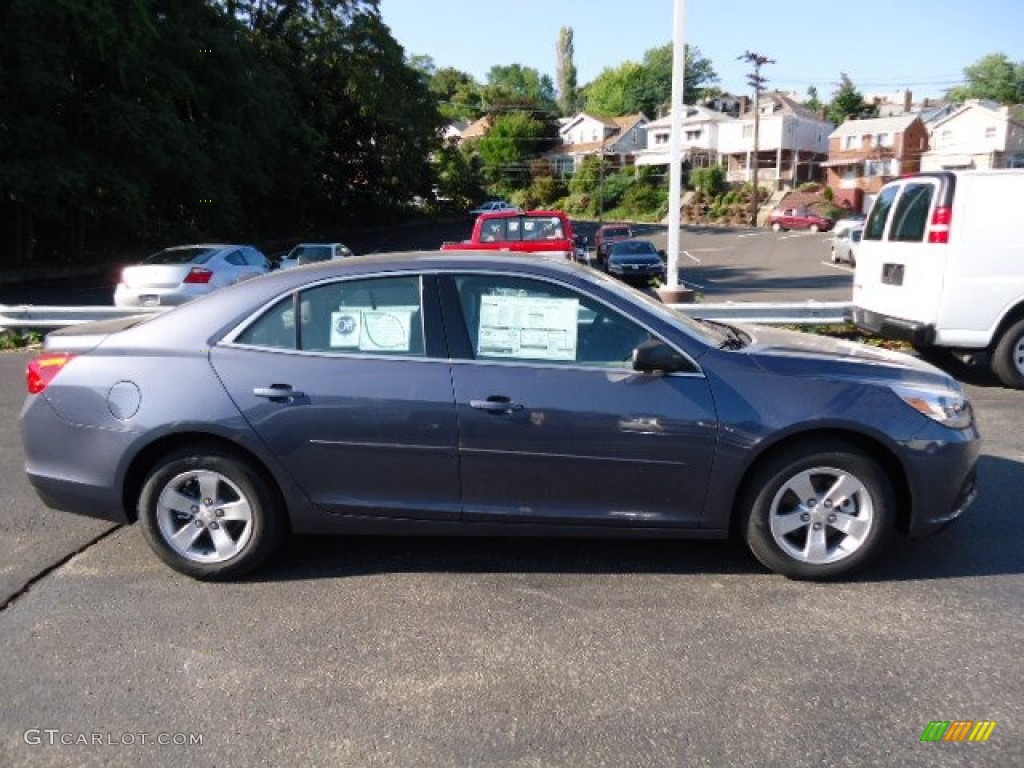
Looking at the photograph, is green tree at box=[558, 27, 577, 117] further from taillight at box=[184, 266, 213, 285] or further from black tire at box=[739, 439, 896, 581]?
black tire at box=[739, 439, 896, 581]

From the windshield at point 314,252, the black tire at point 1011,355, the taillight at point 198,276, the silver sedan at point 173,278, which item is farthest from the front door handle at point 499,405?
the windshield at point 314,252

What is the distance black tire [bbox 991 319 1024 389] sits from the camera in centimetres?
761

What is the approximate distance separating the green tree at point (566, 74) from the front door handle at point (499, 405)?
454 ft

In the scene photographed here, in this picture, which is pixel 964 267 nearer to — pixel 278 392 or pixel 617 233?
pixel 278 392

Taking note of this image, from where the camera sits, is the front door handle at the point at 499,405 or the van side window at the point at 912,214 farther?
the van side window at the point at 912,214

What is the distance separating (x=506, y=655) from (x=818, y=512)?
5.27 ft

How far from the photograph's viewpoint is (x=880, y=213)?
8.47 metres

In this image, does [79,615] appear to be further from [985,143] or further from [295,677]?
[985,143]

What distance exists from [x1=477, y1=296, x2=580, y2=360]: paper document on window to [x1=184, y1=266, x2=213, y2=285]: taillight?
11.0 meters

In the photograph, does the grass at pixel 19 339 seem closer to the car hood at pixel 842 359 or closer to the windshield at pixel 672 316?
the windshield at pixel 672 316

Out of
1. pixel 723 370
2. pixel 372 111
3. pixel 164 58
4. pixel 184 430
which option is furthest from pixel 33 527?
pixel 372 111

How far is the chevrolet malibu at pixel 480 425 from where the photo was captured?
362 centimetres

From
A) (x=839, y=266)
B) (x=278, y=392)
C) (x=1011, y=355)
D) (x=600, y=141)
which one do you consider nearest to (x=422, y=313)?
(x=278, y=392)

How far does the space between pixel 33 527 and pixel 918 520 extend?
15.5ft
